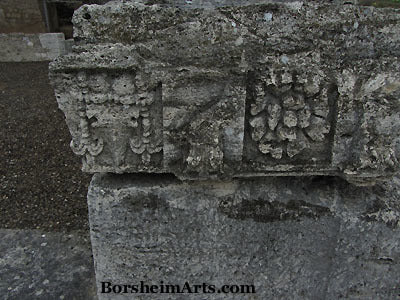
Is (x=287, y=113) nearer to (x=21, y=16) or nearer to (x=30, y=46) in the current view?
(x=30, y=46)

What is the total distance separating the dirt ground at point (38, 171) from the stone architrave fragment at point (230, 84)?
5.67 ft

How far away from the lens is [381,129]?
1467mm

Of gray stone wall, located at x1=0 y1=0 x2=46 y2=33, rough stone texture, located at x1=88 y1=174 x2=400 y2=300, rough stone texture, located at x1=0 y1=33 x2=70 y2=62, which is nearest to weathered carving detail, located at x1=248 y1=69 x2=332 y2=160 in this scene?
rough stone texture, located at x1=88 y1=174 x2=400 y2=300

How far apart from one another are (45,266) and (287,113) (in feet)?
6.21

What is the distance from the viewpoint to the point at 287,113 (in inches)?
57.0

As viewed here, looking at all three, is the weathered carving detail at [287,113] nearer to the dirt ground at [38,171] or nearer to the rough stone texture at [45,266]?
the rough stone texture at [45,266]

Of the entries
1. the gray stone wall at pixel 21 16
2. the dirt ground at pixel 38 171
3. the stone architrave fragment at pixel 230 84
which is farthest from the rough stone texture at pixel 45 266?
the gray stone wall at pixel 21 16

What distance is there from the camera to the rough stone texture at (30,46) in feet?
31.1

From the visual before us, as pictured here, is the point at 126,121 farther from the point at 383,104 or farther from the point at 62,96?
the point at 383,104

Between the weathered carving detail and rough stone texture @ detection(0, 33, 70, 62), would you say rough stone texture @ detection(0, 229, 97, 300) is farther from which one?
rough stone texture @ detection(0, 33, 70, 62)

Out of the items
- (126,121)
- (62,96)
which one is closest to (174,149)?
(126,121)

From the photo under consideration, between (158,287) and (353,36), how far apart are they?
147cm

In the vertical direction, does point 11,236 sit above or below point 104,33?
below

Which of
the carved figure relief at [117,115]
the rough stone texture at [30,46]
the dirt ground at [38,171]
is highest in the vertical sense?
the carved figure relief at [117,115]
